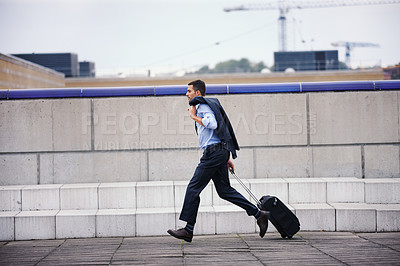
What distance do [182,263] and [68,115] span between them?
3.74 meters

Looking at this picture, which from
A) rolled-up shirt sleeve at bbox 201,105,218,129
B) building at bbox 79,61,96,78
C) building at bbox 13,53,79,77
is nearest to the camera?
rolled-up shirt sleeve at bbox 201,105,218,129

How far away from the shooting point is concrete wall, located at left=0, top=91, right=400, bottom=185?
28.6ft

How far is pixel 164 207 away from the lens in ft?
26.4

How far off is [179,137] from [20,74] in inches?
309

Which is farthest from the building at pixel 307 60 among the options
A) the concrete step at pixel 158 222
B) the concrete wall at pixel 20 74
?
the concrete step at pixel 158 222

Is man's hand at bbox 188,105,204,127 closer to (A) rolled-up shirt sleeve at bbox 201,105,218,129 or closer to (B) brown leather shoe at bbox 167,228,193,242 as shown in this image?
(A) rolled-up shirt sleeve at bbox 201,105,218,129

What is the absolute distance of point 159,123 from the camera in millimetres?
8906

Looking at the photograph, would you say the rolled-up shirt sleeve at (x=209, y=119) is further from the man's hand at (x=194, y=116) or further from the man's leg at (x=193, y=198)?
the man's leg at (x=193, y=198)

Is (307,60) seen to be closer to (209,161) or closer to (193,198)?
(209,161)

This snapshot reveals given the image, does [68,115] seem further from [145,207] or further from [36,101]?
[145,207]

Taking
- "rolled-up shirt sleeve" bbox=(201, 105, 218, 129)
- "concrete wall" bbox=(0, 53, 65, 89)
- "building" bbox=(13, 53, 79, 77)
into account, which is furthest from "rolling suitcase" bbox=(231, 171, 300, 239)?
"building" bbox=(13, 53, 79, 77)

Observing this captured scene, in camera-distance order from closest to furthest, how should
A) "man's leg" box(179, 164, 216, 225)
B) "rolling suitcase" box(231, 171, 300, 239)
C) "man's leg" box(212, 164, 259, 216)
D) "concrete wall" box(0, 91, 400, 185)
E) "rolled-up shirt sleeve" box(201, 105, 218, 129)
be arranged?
"rolled-up shirt sleeve" box(201, 105, 218, 129)
"man's leg" box(179, 164, 216, 225)
"man's leg" box(212, 164, 259, 216)
"rolling suitcase" box(231, 171, 300, 239)
"concrete wall" box(0, 91, 400, 185)

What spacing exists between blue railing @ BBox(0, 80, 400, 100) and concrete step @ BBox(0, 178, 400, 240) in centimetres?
145

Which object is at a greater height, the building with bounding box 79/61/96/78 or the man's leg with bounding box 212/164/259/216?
the building with bounding box 79/61/96/78
